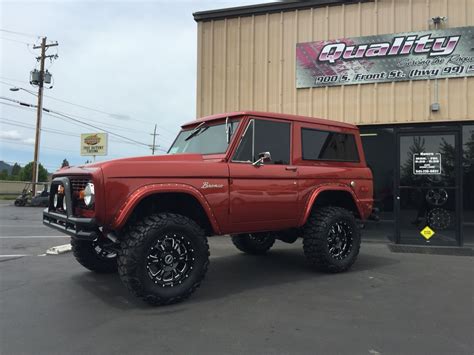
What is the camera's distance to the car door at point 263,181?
15.7 feet

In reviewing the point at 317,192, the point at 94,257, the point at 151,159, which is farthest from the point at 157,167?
the point at 317,192

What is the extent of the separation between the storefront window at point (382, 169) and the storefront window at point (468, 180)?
1.52 metres

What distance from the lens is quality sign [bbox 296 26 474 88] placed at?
27.9 ft

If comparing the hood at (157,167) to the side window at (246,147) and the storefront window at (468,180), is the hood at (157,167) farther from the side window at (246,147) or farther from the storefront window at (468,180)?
the storefront window at (468,180)

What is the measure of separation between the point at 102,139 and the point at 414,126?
37623 millimetres

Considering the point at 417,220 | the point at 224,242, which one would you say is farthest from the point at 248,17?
the point at 417,220

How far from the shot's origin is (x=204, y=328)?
12.1ft

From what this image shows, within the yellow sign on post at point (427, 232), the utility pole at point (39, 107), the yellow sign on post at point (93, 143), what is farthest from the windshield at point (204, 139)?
the yellow sign on post at point (93, 143)

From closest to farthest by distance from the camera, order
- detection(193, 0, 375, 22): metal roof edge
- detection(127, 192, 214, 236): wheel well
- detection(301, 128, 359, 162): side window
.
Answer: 1. detection(127, 192, 214, 236): wheel well
2. detection(301, 128, 359, 162): side window
3. detection(193, 0, 375, 22): metal roof edge

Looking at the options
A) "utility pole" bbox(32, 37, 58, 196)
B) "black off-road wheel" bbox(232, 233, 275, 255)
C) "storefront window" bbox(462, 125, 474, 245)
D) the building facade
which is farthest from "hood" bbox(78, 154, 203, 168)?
"utility pole" bbox(32, 37, 58, 196)

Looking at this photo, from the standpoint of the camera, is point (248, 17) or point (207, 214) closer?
point (207, 214)

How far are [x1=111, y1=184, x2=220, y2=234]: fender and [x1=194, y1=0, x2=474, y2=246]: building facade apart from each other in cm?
569

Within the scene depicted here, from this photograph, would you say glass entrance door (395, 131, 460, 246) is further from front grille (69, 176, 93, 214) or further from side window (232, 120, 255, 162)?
front grille (69, 176, 93, 214)

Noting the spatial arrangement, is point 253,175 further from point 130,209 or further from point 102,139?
point 102,139
